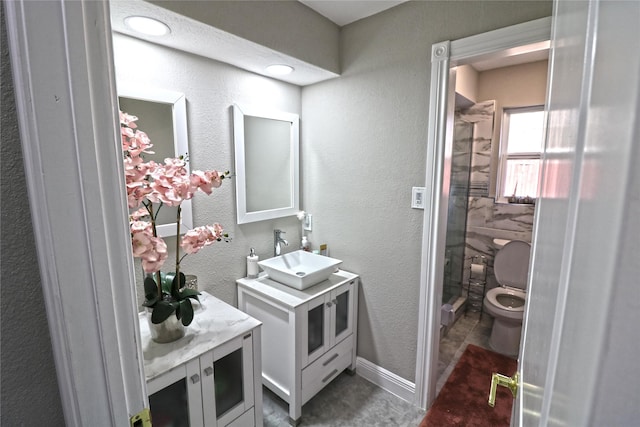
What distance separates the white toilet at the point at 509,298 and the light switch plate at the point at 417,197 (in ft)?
4.46

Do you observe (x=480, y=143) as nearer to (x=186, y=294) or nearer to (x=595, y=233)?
(x=186, y=294)

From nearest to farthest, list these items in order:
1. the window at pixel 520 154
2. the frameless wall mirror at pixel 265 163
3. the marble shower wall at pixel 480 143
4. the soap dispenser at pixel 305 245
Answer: the frameless wall mirror at pixel 265 163 < the soap dispenser at pixel 305 245 < the window at pixel 520 154 < the marble shower wall at pixel 480 143

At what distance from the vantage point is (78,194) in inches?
17.1

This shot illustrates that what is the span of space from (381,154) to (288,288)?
1026 mm

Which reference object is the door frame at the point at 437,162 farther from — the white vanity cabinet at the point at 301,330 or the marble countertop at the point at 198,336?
the marble countertop at the point at 198,336

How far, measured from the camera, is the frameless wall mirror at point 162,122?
143 centimetres

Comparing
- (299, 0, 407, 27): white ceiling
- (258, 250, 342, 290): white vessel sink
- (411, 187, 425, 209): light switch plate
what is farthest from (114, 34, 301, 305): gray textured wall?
(411, 187, 425, 209): light switch plate

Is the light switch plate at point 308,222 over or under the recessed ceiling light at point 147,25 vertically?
under

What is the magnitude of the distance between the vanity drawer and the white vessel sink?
0.49 m

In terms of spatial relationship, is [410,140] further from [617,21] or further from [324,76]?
[617,21]

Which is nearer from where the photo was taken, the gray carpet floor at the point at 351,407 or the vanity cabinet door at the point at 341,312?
the gray carpet floor at the point at 351,407

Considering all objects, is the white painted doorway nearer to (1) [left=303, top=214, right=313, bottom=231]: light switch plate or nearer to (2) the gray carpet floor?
(2) the gray carpet floor

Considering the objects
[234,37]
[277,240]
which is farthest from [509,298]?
[234,37]

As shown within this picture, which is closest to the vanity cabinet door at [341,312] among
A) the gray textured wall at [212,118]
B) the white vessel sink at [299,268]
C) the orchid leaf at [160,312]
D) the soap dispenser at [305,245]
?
the white vessel sink at [299,268]
